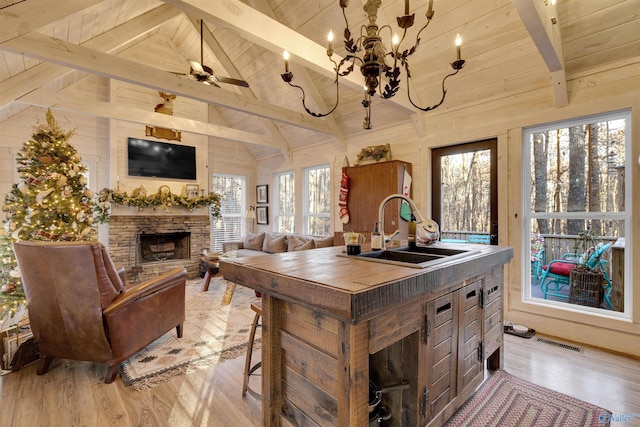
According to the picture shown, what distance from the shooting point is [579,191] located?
289 centimetres

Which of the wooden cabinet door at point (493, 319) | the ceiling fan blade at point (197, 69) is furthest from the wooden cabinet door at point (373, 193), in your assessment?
the ceiling fan blade at point (197, 69)

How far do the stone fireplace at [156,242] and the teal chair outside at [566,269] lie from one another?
5.73 m

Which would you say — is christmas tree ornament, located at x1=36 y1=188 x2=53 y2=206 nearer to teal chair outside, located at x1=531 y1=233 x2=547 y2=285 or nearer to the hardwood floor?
the hardwood floor

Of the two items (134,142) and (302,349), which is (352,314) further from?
(134,142)

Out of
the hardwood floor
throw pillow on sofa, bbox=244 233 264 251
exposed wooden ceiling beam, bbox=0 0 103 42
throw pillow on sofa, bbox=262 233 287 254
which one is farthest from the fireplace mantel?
exposed wooden ceiling beam, bbox=0 0 103 42

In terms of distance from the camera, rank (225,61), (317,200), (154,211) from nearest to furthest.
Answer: (225,61)
(154,211)
(317,200)

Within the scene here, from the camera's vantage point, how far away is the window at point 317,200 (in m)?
5.65

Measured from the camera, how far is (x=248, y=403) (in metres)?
1.89

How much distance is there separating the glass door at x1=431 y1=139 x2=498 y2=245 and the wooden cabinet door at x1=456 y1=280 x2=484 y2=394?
71.9 inches

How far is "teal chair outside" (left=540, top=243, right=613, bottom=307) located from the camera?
9.36 feet

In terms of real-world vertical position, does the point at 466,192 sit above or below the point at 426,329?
above

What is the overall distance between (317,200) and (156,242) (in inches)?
131

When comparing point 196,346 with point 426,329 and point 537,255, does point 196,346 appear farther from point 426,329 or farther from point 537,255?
point 537,255

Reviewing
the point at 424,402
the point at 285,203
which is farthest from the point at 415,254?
the point at 285,203
